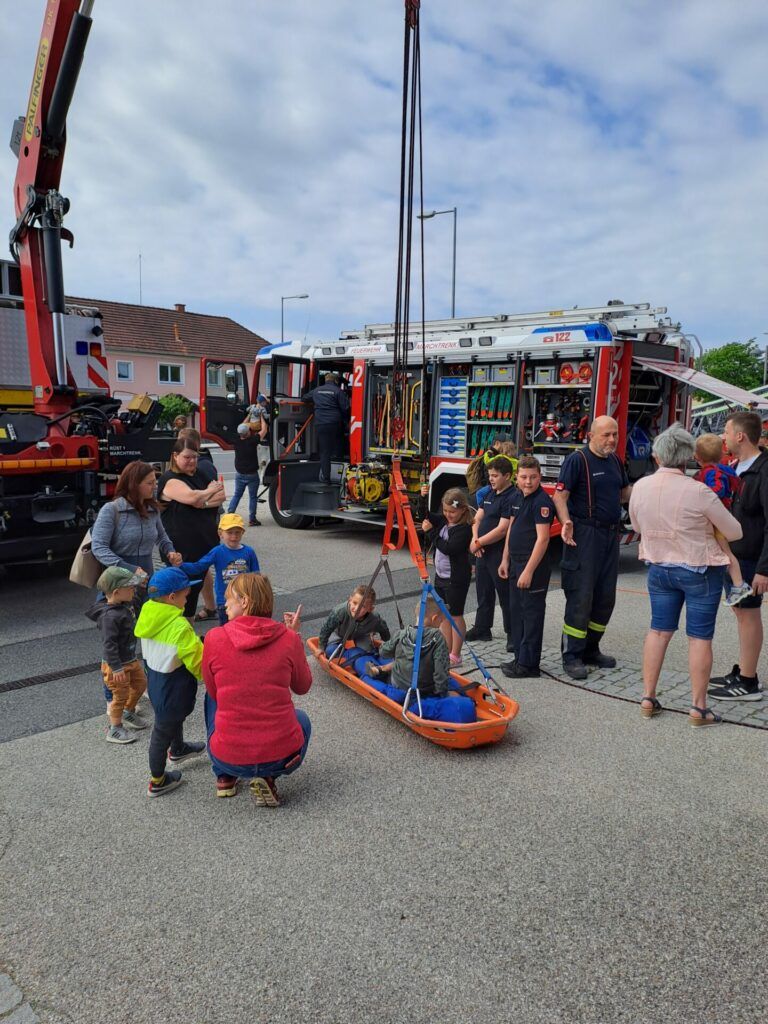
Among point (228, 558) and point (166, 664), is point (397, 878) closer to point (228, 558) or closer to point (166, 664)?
point (166, 664)

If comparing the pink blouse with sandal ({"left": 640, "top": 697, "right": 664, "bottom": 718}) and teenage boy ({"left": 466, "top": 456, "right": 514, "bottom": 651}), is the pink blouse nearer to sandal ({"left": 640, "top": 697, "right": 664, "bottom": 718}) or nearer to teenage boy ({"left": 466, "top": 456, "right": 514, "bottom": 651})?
sandal ({"left": 640, "top": 697, "right": 664, "bottom": 718})

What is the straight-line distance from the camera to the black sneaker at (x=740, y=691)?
196 inches

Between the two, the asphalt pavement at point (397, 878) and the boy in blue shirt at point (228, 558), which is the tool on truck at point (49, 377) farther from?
the asphalt pavement at point (397, 878)

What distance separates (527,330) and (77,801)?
7449 millimetres

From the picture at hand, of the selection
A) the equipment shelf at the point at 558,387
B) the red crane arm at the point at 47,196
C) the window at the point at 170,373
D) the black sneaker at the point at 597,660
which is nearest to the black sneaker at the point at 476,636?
the black sneaker at the point at 597,660

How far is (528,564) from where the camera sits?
211 inches

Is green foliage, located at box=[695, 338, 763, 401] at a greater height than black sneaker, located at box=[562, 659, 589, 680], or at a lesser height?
greater

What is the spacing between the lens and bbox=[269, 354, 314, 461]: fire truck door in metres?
11.9

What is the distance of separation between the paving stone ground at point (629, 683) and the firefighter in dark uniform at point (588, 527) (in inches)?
5.7

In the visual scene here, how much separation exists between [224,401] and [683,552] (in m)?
9.11

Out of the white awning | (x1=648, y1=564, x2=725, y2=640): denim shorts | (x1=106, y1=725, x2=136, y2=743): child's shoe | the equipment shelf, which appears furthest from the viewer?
the equipment shelf

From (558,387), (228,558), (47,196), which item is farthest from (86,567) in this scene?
(558,387)

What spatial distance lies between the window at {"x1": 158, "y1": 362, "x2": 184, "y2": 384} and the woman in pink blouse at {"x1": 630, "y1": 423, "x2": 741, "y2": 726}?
42844 mm

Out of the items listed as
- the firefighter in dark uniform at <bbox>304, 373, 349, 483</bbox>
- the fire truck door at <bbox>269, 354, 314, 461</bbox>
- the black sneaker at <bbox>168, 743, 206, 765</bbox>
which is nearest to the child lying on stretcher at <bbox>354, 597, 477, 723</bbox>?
the black sneaker at <bbox>168, 743, 206, 765</bbox>
